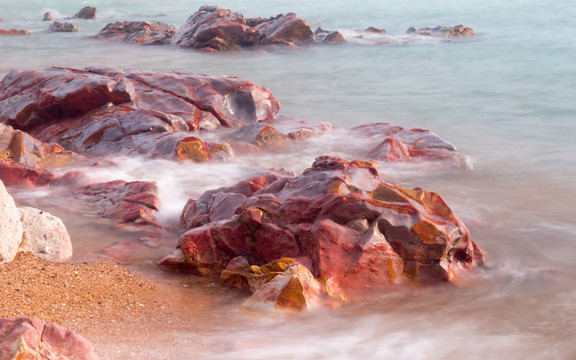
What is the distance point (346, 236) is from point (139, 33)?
16941mm

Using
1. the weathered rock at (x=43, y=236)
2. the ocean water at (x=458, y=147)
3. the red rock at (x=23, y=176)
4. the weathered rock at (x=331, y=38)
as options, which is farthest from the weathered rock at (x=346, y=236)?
the weathered rock at (x=331, y=38)

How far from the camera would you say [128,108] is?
8.57m

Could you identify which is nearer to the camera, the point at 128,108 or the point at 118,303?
the point at 118,303

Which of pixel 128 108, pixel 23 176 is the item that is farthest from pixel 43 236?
pixel 128 108

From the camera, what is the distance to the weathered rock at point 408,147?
7.59 metres

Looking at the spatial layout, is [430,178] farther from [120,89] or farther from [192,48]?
[192,48]

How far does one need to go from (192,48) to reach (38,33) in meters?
7.25

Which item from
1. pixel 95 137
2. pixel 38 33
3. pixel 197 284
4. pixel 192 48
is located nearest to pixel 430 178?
pixel 197 284

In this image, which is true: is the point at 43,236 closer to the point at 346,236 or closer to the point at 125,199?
the point at 125,199

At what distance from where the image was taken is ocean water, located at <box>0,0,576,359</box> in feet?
12.2

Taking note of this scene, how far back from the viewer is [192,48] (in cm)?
1803

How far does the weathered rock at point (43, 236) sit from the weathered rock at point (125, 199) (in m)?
0.99

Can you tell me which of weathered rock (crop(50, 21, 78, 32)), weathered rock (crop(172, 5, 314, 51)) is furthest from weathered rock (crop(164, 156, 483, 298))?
weathered rock (crop(50, 21, 78, 32))

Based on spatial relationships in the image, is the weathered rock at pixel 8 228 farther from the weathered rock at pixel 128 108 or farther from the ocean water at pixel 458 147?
the weathered rock at pixel 128 108
